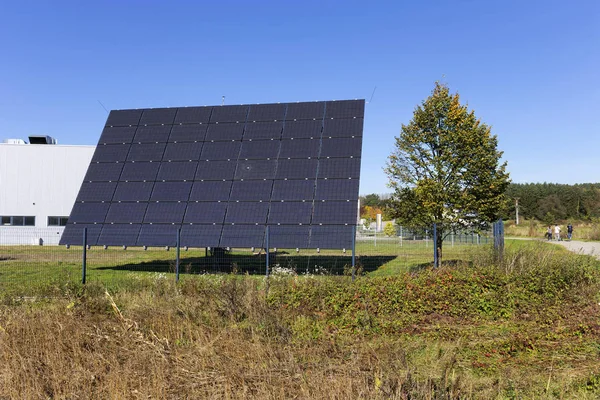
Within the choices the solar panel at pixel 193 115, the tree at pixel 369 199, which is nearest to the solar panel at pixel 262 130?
the solar panel at pixel 193 115

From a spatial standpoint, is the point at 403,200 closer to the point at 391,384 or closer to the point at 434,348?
the point at 434,348

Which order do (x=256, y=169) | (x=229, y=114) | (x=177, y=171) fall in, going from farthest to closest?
(x=229, y=114), (x=177, y=171), (x=256, y=169)

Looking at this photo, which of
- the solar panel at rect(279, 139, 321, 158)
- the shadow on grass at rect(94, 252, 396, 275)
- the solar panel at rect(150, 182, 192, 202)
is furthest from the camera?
the shadow on grass at rect(94, 252, 396, 275)

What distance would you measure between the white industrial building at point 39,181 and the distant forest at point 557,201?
8376cm

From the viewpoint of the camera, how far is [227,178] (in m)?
19.7

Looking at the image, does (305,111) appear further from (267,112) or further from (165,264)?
(165,264)

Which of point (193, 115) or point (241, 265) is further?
point (193, 115)

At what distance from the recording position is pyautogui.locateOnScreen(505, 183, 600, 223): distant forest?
101 meters

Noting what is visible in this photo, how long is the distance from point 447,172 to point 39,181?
132 ft

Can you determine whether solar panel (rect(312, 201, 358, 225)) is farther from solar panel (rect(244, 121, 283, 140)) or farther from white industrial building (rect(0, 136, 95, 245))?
white industrial building (rect(0, 136, 95, 245))

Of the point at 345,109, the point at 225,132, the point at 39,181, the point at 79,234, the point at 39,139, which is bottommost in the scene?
the point at 79,234

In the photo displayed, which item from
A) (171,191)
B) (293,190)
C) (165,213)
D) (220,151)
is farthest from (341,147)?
(165,213)

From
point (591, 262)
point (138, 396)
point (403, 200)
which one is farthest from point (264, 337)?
point (403, 200)

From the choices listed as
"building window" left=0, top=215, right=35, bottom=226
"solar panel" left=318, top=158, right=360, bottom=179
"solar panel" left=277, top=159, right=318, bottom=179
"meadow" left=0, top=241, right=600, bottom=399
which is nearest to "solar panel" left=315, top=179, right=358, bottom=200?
"solar panel" left=318, top=158, right=360, bottom=179
